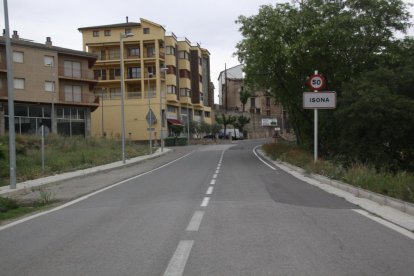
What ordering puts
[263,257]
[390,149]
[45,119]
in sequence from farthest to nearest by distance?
[45,119] → [390,149] → [263,257]

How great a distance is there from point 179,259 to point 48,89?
5466 cm

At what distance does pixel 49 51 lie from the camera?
58156 mm

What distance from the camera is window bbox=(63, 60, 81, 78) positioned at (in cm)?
6085

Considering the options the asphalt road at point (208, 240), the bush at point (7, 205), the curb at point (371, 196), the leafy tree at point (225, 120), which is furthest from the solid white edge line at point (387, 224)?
the leafy tree at point (225, 120)

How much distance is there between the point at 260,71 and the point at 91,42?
50866 mm

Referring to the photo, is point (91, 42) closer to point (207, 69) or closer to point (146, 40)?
point (146, 40)

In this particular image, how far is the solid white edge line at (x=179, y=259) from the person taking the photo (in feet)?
19.7

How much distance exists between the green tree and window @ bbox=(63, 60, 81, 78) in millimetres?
33803

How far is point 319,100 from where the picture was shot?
2322cm

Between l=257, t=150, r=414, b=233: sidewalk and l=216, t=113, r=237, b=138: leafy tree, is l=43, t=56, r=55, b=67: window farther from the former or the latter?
l=216, t=113, r=237, b=138: leafy tree

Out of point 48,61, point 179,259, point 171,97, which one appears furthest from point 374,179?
point 171,97

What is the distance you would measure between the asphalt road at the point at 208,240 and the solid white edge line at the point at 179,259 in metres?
0.01

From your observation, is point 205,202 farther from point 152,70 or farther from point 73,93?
point 152,70

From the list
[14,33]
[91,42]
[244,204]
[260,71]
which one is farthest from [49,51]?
[244,204]
